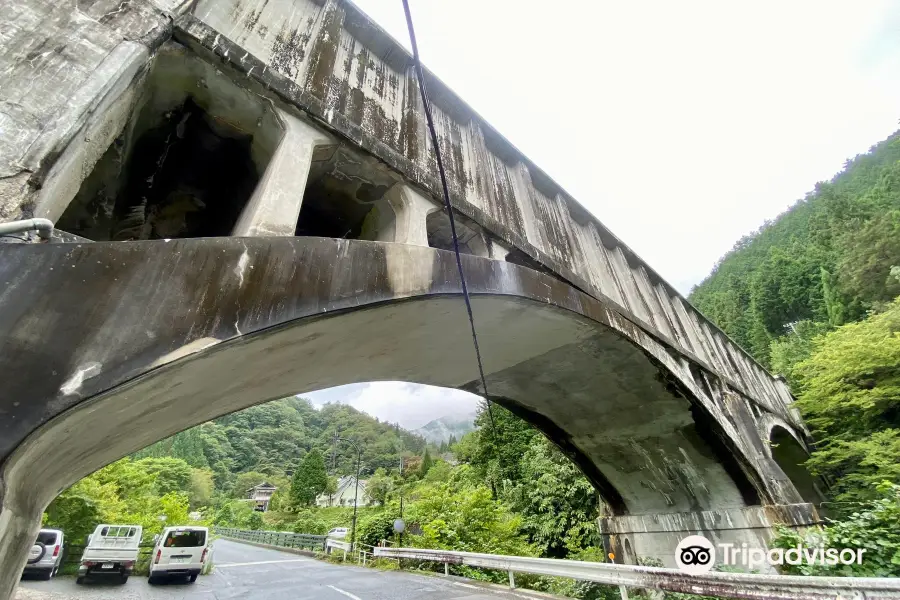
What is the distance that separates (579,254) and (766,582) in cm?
472

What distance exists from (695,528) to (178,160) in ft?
34.4

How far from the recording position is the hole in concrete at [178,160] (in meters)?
3.18

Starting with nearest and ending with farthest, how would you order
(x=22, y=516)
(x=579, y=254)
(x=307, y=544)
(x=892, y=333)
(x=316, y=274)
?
(x=22, y=516) → (x=316, y=274) → (x=579, y=254) → (x=892, y=333) → (x=307, y=544)

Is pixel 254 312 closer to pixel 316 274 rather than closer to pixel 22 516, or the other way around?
pixel 316 274

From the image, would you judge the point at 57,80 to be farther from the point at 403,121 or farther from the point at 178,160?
the point at 403,121

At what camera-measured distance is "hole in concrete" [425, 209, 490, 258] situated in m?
4.75

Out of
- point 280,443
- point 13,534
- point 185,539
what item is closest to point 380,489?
point 185,539

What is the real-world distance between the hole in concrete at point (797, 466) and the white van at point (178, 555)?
55.5ft

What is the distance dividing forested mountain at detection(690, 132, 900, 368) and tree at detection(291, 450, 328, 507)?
39.5 m

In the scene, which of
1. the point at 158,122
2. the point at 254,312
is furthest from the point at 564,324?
the point at 158,122

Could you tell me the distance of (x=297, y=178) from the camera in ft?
10.6

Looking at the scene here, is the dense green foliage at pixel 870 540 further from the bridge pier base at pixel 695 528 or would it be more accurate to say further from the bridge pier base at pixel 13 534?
the bridge pier base at pixel 13 534

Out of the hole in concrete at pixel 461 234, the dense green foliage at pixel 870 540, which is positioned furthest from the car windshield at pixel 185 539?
the dense green foliage at pixel 870 540

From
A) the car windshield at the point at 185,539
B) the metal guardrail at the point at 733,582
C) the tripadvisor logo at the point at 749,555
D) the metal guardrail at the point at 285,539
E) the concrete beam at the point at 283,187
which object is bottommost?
the tripadvisor logo at the point at 749,555
